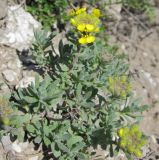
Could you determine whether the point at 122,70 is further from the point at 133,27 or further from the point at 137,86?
the point at 133,27

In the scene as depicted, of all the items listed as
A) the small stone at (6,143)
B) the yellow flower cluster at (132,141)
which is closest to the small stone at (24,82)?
the small stone at (6,143)

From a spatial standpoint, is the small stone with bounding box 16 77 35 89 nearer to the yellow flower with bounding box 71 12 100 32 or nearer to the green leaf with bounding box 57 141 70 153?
the green leaf with bounding box 57 141 70 153

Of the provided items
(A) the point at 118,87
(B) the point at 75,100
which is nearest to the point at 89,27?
(A) the point at 118,87

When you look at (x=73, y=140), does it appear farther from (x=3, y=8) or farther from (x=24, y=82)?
(x=3, y=8)

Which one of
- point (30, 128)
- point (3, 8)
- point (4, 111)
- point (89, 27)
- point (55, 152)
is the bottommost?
point (55, 152)

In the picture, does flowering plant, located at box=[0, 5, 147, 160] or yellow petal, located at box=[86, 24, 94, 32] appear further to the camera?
flowering plant, located at box=[0, 5, 147, 160]

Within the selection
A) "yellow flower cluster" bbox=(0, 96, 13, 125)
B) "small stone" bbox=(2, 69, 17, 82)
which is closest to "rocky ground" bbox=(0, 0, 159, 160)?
"small stone" bbox=(2, 69, 17, 82)

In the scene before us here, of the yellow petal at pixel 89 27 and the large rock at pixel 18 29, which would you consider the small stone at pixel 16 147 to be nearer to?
the large rock at pixel 18 29
